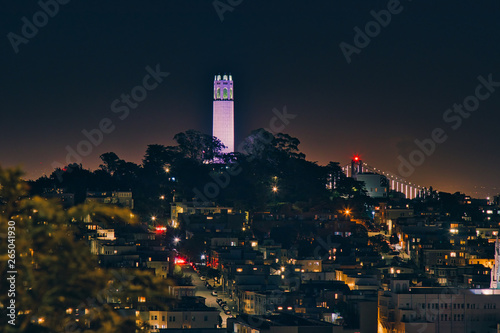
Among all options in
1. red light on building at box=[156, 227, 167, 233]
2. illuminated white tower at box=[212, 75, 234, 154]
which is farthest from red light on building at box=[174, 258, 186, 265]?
illuminated white tower at box=[212, 75, 234, 154]

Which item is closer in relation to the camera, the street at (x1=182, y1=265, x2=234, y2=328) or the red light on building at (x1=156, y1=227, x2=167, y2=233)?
the street at (x1=182, y1=265, x2=234, y2=328)

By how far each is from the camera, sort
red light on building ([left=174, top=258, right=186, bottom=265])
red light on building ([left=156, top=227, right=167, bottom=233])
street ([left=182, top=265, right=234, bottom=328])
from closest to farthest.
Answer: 1. street ([left=182, top=265, right=234, bottom=328])
2. red light on building ([left=174, top=258, right=186, bottom=265])
3. red light on building ([left=156, top=227, right=167, bottom=233])

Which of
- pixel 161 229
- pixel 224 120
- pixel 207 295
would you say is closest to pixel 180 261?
pixel 161 229

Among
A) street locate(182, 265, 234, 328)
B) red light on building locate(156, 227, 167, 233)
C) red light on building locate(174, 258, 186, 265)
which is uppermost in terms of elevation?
red light on building locate(156, 227, 167, 233)

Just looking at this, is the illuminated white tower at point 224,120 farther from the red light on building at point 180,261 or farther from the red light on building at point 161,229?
the red light on building at point 180,261

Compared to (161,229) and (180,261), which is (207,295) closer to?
(180,261)

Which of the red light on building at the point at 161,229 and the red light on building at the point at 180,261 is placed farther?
the red light on building at the point at 161,229

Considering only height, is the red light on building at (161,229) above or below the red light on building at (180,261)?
above

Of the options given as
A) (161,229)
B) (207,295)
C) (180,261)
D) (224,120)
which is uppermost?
(224,120)

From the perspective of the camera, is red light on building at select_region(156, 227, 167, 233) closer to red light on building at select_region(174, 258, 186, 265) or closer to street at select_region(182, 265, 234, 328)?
red light on building at select_region(174, 258, 186, 265)

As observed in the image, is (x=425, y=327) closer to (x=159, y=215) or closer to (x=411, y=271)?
(x=411, y=271)

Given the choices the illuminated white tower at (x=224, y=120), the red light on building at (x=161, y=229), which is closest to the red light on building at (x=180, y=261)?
the red light on building at (x=161, y=229)

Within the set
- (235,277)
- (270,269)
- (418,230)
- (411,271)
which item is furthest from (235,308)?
(418,230)
